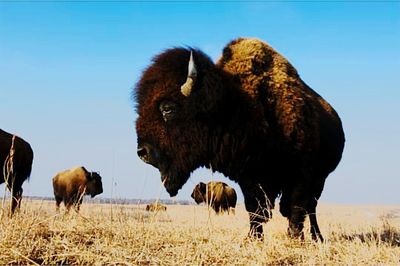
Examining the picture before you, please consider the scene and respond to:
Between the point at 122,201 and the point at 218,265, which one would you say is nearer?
the point at 218,265

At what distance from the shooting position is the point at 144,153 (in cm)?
646

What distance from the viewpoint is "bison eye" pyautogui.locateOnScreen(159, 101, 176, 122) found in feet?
21.5

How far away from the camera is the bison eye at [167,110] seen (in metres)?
6.55

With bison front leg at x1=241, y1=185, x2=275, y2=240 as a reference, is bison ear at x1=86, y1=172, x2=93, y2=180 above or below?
above

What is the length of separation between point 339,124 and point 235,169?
3.19 meters

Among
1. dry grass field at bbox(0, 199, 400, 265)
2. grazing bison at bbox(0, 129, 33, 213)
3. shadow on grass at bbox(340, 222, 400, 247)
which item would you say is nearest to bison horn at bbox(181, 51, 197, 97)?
dry grass field at bbox(0, 199, 400, 265)

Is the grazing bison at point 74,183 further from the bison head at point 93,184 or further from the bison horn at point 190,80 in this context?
the bison horn at point 190,80

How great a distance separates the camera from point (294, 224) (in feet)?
21.8

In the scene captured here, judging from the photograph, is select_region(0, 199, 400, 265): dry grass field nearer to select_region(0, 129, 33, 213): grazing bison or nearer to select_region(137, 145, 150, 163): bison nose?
select_region(137, 145, 150, 163): bison nose

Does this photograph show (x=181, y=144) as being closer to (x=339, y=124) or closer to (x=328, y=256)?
(x=328, y=256)

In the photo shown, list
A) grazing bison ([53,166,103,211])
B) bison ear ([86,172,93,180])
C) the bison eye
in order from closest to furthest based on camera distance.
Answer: the bison eye → grazing bison ([53,166,103,211]) → bison ear ([86,172,93,180])

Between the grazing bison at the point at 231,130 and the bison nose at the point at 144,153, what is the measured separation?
0.04ft

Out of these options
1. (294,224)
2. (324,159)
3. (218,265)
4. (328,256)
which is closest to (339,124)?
(324,159)

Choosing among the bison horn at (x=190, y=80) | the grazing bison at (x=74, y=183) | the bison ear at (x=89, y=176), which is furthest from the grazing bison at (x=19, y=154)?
the bison ear at (x=89, y=176)
